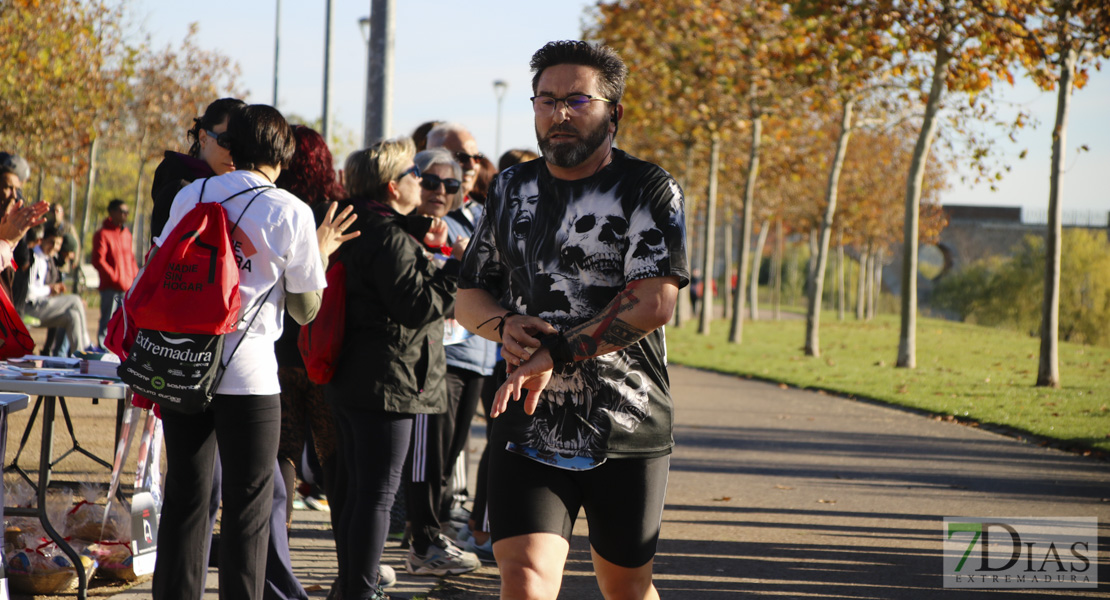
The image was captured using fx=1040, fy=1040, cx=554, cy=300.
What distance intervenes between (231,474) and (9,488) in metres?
2.33

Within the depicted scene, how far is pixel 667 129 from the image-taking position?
29547 millimetres

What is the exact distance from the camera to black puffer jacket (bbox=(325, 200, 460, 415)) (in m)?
4.27

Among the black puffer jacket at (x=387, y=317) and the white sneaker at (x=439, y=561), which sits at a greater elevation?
the black puffer jacket at (x=387, y=317)

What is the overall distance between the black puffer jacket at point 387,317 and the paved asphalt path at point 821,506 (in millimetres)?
1157

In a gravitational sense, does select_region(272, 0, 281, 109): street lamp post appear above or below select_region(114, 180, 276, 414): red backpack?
above

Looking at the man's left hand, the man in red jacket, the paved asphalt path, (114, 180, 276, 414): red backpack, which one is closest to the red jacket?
the man in red jacket

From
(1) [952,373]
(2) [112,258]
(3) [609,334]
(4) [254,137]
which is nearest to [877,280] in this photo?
(1) [952,373]

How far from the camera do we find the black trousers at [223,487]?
3594 mm

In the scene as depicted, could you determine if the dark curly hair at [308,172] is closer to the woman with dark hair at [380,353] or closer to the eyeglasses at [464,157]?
the woman with dark hair at [380,353]

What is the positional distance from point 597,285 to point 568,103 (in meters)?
0.52

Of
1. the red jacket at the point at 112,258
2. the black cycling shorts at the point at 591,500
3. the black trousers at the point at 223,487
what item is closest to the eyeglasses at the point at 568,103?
the black cycling shorts at the point at 591,500

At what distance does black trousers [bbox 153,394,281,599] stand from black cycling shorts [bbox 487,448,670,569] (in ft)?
3.38

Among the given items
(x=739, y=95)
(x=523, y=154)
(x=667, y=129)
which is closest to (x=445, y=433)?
(x=523, y=154)

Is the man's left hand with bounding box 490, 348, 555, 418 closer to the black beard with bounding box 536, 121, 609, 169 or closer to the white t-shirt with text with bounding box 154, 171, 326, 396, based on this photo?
the black beard with bounding box 536, 121, 609, 169
